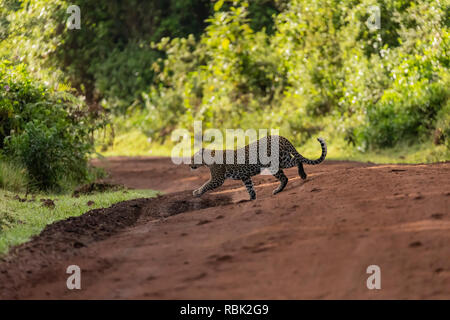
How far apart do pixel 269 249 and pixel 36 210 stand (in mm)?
4663

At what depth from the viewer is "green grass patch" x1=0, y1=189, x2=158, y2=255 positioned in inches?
288

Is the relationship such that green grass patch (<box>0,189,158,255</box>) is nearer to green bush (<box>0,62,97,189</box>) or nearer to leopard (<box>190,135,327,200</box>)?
green bush (<box>0,62,97,189</box>)

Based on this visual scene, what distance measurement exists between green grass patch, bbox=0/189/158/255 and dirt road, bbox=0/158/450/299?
0.28 m

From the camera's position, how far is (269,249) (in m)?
5.60

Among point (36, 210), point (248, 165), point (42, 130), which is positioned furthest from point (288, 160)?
point (42, 130)

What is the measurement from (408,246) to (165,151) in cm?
1911

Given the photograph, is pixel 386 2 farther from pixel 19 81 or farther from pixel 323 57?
pixel 19 81

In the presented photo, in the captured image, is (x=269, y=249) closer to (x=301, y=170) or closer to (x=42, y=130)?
(x=301, y=170)

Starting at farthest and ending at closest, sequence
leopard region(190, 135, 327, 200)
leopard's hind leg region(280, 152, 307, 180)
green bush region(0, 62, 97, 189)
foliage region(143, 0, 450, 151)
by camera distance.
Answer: foliage region(143, 0, 450, 151), green bush region(0, 62, 97, 189), leopard's hind leg region(280, 152, 307, 180), leopard region(190, 135, 327, 200)

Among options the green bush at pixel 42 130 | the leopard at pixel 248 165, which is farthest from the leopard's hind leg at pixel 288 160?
the green bush at pixel 42 130

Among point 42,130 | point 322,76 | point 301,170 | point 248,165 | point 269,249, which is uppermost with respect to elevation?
point 322,76

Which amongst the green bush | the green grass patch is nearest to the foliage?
the green bush

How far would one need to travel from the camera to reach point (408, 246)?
5348 millimetres

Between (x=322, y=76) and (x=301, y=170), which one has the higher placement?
(x=322, y=76)
